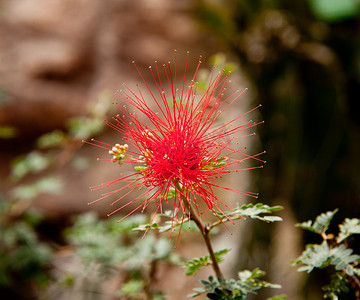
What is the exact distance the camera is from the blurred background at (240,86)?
258 centimetres

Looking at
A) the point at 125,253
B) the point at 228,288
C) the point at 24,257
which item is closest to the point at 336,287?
the point at 228,288

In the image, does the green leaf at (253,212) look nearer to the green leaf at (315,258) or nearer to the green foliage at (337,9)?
the green leaf at (315,258)

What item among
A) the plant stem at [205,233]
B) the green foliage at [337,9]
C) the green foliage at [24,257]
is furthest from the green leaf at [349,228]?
the green foliage at [337,9]

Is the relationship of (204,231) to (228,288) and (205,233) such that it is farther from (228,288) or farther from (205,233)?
(228,288)

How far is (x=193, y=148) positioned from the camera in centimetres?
81

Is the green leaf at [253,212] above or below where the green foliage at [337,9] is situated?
below

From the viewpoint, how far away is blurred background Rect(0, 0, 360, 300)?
258 centimetres

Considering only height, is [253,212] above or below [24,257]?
below

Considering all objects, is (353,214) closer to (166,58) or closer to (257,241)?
(257,241)

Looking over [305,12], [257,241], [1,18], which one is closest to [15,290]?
[257,241]

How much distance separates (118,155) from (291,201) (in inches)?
83.1

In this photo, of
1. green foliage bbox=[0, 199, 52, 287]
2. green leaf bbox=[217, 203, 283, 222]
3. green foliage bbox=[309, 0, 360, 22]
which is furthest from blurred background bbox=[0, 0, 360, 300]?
green leaf bbox=[217, 203, 283, 222]

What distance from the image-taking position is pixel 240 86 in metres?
2.99

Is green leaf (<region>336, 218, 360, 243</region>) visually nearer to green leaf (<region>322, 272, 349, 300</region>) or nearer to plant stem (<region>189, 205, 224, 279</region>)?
green leaf (<region>322, 272, 349, 300</region>)
